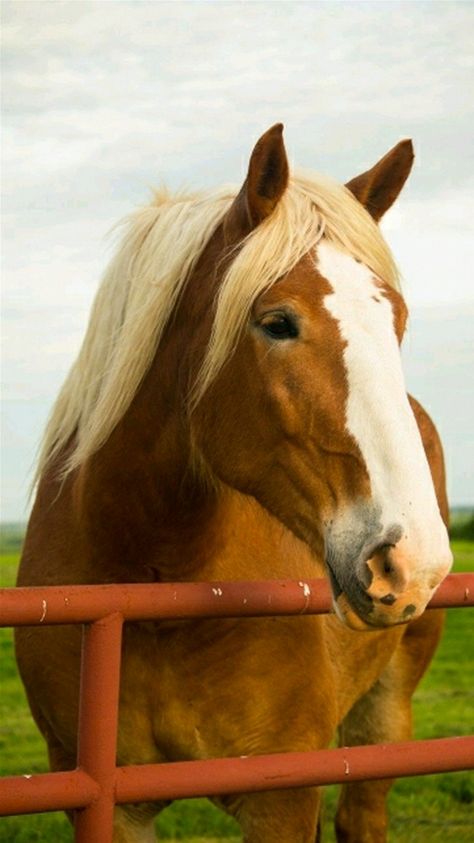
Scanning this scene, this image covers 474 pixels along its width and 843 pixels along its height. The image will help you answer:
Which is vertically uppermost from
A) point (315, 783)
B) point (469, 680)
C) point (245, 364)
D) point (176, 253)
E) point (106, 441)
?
point (176, 253)

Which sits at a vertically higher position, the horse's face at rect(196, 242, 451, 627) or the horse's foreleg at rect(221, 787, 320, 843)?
the horse's face at rect(196, 242, 451, 627)

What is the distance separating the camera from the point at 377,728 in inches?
205

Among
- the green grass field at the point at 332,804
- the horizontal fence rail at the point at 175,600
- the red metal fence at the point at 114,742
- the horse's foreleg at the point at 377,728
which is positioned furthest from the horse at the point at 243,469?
the green grass field at the point at 332,804

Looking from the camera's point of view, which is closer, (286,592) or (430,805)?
(286,592)

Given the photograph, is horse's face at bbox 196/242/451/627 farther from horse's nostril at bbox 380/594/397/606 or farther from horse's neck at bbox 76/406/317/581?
horse's neck at bbox 76/406/317/581

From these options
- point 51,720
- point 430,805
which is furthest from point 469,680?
point 51,720

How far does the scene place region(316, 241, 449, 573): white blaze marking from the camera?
243 cm

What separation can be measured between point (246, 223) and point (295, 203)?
0.14m

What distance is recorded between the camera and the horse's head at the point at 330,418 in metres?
2.46

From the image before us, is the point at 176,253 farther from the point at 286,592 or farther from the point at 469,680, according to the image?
the point at 469,680

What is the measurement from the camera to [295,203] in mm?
3076

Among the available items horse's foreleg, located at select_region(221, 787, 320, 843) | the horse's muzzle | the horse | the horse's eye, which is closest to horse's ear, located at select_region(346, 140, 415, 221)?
the horse

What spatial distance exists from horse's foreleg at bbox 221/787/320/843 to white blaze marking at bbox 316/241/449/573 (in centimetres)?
132

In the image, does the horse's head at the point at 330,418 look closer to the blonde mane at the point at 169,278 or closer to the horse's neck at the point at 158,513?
the blonde mane at the point at 169,278
